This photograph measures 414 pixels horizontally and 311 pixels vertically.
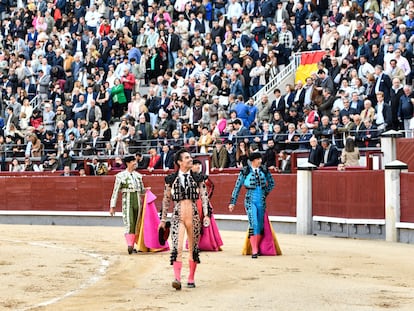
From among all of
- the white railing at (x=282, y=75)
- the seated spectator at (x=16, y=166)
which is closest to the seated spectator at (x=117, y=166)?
the seated spectator at (x=16, y=166)

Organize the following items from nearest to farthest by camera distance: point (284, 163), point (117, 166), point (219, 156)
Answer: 1. point (284, 163)
2. point (219, 156)
3. point (117, 166)

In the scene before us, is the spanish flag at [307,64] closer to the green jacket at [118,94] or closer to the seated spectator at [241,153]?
the seated spectator at [241,153]

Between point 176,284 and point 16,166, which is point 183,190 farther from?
point 16,166

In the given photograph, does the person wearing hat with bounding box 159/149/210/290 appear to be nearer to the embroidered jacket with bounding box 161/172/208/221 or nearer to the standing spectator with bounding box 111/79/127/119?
the embroidered jacket with bounding box 161/172/208/221

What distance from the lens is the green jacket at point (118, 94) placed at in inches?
956

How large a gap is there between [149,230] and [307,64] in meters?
8.69

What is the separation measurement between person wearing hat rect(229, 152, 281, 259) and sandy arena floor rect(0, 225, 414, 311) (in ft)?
0.93

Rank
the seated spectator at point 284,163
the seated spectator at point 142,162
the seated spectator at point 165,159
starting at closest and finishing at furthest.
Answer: the seated spectator at point 284,163 → the seated spectator at point 165,159 → the seated spectator at point 142,162

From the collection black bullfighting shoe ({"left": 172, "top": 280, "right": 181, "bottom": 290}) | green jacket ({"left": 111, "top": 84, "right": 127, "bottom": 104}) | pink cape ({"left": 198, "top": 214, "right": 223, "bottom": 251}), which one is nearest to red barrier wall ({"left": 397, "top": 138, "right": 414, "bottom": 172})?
pink cape ({"left": 198, "top": 214, "right": 223, "bottom": 251})

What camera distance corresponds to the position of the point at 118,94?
24.3 metres

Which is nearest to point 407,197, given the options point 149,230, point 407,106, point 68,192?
point 407,106

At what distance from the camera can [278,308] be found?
8.89 m

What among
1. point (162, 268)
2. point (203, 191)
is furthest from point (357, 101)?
point (203, 191)

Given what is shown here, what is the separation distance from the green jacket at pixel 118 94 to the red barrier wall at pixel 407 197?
945 cm
